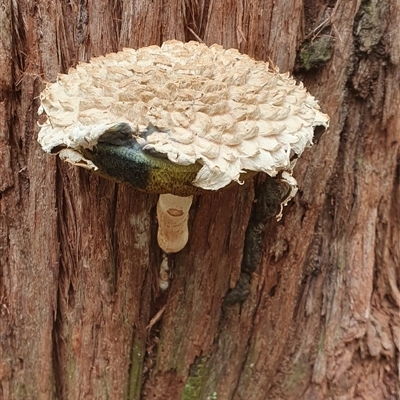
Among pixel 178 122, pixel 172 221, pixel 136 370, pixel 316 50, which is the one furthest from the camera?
pixel 136 370

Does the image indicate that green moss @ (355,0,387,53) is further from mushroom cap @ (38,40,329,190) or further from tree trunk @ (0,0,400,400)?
mushroom cap @ (38,40,329,190)

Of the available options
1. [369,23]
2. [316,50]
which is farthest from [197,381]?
[369,23]

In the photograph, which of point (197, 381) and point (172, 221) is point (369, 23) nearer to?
point (172, 221)

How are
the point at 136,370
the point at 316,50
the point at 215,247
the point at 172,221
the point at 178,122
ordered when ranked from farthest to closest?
the point at 136,370 → the point at 215,247 → the point at 316,50 → the point at 172,221 → the point at 178,122

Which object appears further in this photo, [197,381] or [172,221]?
[197,381]

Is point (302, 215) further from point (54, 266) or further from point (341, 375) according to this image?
point (54, 266)

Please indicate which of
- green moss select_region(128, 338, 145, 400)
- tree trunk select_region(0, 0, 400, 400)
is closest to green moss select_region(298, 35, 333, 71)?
tree trunk select_region(0, 0, 400, 400)
